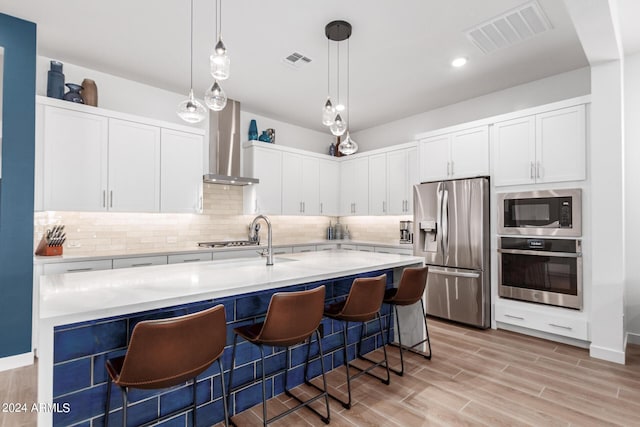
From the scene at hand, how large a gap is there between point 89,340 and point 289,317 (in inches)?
38.0

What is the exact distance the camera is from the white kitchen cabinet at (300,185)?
5.20 m

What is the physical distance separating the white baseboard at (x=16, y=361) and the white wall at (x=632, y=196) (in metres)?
5.77

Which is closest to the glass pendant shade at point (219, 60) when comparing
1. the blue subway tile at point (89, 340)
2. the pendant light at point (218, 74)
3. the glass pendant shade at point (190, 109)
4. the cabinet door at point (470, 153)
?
the pendant light at point (218, 74)

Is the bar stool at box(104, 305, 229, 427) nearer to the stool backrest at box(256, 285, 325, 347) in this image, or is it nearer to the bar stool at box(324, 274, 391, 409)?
the stool backrest at box(256, 285, 325, 347)

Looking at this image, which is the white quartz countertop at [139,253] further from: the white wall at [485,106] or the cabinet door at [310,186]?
the white wall at [485,106]

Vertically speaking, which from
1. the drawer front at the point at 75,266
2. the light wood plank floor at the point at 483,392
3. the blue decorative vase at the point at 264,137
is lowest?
the light wood plank floor at the point at 483,392

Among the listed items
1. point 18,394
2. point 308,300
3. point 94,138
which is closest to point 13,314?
point 18,394

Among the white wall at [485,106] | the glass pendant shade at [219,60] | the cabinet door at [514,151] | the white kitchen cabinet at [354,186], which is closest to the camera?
the glass pendant shade at [219,60]

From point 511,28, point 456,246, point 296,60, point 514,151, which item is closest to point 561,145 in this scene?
point 514,151

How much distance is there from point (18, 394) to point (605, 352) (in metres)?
4.80

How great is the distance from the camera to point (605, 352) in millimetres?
2916

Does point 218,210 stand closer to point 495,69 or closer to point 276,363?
point 276,363

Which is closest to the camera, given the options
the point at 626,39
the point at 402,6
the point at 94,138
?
the point at 402,6

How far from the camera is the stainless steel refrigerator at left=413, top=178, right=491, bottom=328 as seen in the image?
3758 mm
